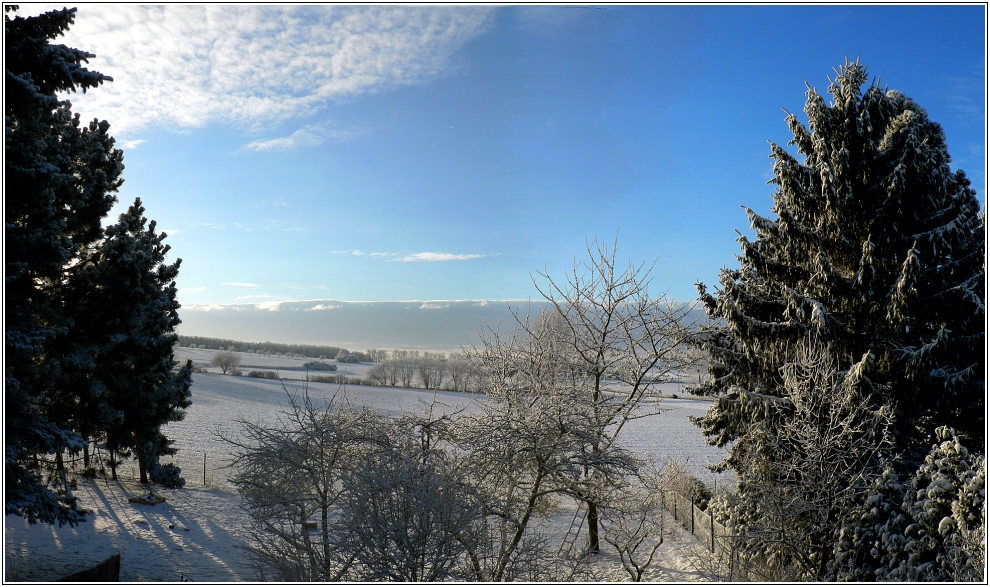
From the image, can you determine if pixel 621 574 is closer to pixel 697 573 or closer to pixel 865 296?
pixel 697 573

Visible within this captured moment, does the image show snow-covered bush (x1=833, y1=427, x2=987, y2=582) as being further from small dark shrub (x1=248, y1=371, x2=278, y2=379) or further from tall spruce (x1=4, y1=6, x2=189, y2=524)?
small dark shrub (x1=248, y1=371, x2=278, y2=379)

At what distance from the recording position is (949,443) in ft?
28.4

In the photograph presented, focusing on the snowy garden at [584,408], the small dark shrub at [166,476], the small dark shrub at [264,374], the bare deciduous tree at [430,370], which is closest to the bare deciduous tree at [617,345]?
the snowy garden at [584,408]

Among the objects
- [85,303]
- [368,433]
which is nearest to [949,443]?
[368,433]

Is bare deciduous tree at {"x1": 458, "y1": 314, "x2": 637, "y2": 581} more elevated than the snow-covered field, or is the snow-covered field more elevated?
bare deciduous tree at {"x1": 458, "y1": 314, "x2": 637, "y2": 581}

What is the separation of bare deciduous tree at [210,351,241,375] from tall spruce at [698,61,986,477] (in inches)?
1878

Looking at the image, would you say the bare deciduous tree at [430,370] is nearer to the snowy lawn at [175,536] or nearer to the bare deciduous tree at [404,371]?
the bare deciduous tree at [404,371]

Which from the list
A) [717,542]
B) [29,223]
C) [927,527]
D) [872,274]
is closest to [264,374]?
[29,223]

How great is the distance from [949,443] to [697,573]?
19.9ft

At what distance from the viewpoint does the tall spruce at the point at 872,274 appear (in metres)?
10.6

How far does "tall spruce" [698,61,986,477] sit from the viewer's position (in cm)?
1060

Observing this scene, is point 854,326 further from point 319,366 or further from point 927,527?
point 319,366

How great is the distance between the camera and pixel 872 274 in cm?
1080

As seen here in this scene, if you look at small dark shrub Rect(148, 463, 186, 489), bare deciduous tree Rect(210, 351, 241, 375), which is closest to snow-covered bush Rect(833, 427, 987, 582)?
small dark shrub Rect(148, 463, 186, 489)
